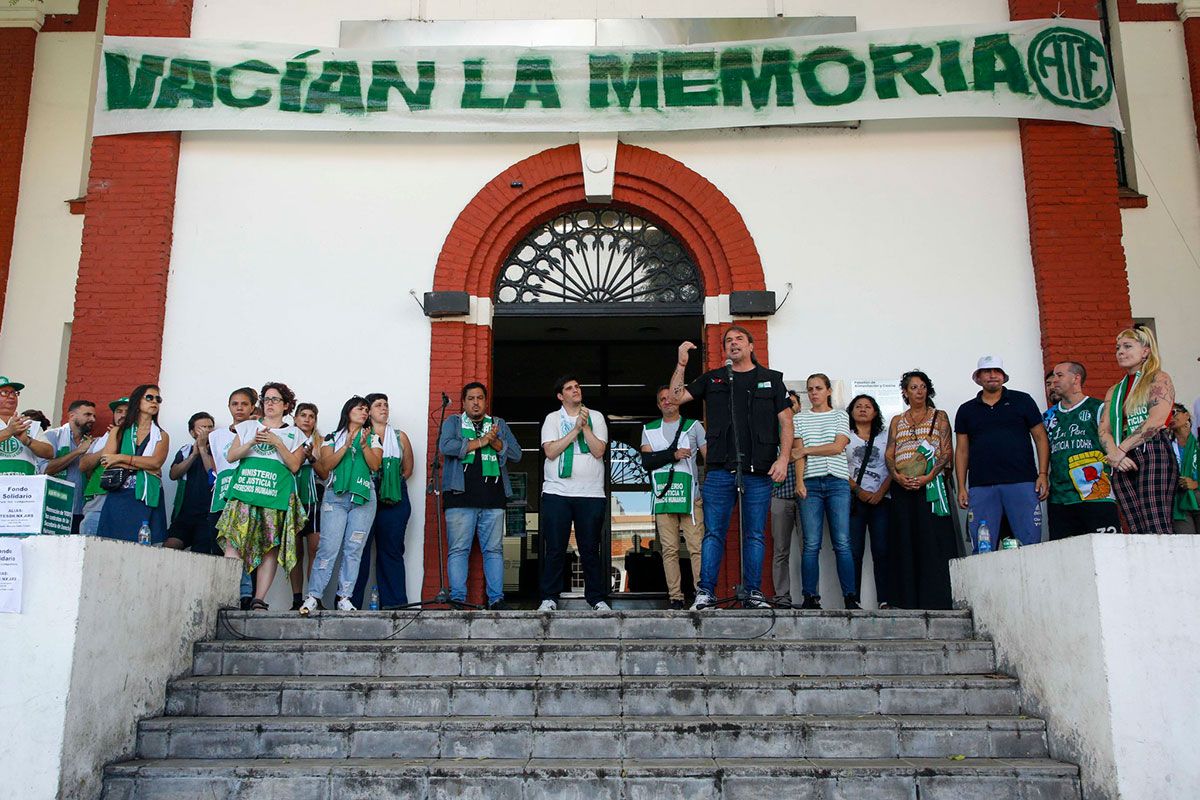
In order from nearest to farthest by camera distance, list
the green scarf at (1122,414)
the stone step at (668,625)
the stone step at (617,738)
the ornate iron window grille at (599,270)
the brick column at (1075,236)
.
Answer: the stone step at (617,738), the green scarf at (1122,414), the stone step at (668,625), the brick column at (1075,236), the ornate iron window grille at (599,270)

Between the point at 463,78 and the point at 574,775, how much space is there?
6.59 metres

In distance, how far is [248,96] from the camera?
9500mm

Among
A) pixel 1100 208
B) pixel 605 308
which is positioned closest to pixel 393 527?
pixel 605 308

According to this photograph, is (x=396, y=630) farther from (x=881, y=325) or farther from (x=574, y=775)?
(x=881, y=325)

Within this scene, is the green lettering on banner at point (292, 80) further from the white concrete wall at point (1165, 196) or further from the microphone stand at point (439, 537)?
the white concrete wall at point (1165, 196)

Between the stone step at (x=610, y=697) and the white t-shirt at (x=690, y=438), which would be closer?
the stone step at (x=610, y=697)

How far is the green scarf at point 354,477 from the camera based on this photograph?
7785mm

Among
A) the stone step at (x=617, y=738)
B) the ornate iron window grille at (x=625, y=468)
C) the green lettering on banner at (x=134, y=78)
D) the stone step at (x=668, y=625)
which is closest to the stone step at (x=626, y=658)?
the stone step at (x=668, y=625)

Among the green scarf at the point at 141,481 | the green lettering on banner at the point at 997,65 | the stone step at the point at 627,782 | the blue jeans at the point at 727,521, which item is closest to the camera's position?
the stone step at the point at 627,782

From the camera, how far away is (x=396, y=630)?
21.6ft

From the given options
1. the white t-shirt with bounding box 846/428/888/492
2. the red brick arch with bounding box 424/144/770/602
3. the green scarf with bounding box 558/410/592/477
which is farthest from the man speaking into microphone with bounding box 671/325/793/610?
the red brick arch with bounding box 424/144/770/602

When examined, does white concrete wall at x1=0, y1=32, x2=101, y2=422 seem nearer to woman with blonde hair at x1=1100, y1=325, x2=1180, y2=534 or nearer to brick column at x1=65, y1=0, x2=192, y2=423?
brick column at x1=65, y1=0, x2=192, y2=423

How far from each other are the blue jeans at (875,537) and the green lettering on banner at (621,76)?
407 centimetres

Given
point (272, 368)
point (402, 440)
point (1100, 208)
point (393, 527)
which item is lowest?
point (393, 527)
